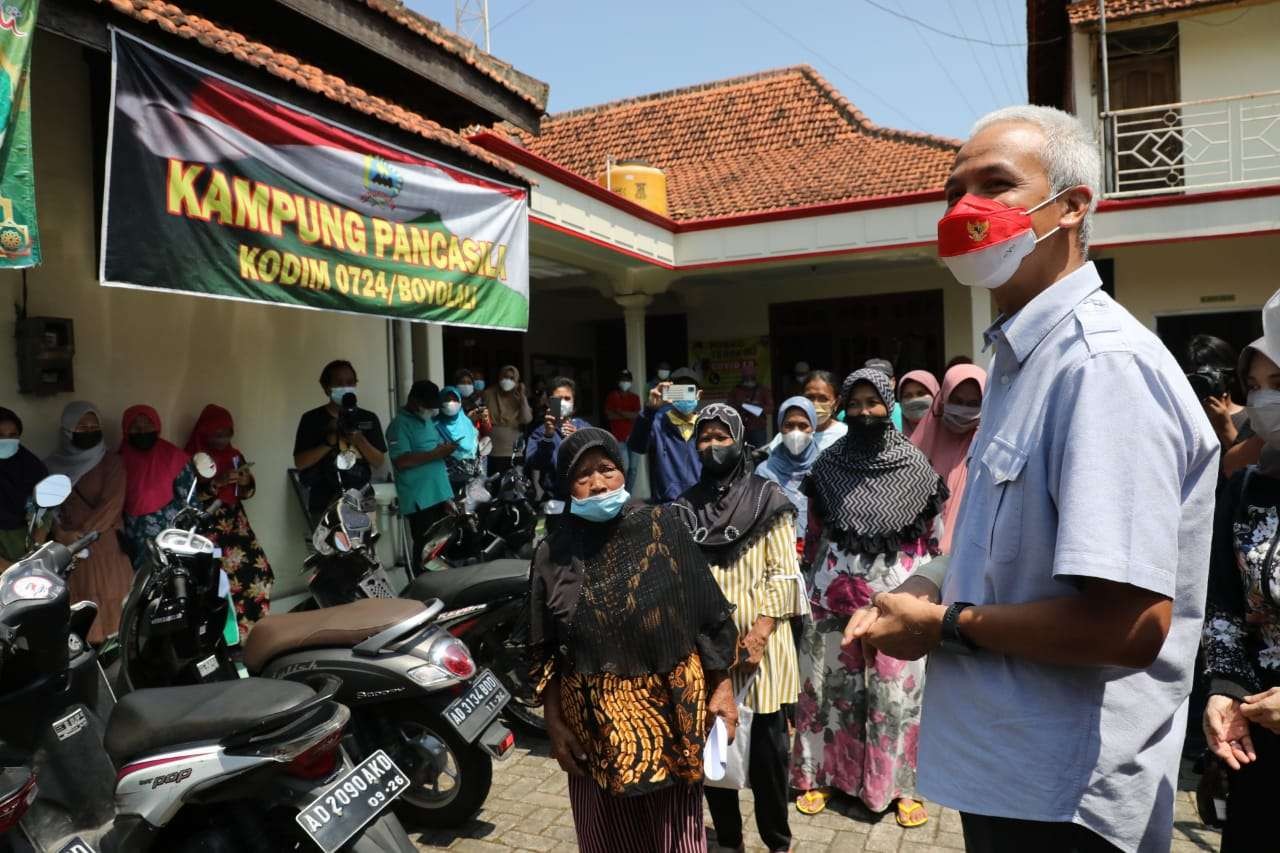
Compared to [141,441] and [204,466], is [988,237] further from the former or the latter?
[141,441]

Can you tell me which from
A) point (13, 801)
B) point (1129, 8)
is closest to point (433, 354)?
point (13, 801)

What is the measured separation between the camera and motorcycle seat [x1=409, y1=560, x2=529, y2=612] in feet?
13.4

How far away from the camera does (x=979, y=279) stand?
137 cm

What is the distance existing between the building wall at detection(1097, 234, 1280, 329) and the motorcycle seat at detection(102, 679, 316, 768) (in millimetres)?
11717

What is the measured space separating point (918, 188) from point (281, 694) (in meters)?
10.5

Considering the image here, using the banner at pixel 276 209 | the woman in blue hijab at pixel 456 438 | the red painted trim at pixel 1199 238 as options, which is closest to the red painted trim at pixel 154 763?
the banner at pixel 276 209

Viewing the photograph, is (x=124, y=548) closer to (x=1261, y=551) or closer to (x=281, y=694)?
(x=281, y=694)

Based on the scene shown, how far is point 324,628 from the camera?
3.37 meters

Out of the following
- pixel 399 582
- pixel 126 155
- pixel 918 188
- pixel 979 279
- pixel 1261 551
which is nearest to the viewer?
pixel 979 279

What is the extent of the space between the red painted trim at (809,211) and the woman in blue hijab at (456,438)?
5.50 metres

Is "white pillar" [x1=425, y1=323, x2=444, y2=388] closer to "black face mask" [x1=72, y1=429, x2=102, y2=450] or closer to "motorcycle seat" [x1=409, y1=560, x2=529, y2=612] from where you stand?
"black face mask" [x1=72, y1=429, x2=102, y2=450]

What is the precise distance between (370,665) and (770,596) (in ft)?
4.80

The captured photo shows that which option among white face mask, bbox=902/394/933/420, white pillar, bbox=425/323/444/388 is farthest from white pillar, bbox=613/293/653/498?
white face mask, bbox=902/394/933/420

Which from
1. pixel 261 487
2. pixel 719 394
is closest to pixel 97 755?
pixel 261 487
